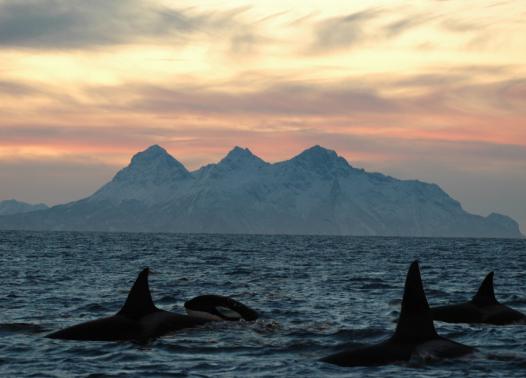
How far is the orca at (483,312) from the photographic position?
24781mm

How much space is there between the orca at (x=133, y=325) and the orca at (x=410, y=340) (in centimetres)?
543

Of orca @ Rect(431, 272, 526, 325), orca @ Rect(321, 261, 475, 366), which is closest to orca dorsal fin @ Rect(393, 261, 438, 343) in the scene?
orca @ Rect(321, 261, 475, 366)

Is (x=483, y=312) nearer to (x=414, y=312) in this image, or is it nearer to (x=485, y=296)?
(x=485, y=296)

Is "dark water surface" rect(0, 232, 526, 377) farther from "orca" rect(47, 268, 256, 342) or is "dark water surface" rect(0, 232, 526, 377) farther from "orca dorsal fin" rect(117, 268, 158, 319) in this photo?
"orca dorsal fin" rect(117, 268, 158, 319)

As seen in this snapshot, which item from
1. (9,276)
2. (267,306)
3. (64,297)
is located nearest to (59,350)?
(267,306)

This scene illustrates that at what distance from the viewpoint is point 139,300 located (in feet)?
68.3

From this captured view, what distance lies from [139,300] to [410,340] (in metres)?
6.80

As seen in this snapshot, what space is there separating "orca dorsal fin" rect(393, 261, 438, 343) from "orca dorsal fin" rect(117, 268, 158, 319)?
6408 mm

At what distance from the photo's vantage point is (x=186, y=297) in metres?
34.8

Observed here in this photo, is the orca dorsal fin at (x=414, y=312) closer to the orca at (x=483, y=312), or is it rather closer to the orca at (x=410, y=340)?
the orca at (x=410, y=340)

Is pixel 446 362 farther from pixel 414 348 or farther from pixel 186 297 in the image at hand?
pixel 186 297

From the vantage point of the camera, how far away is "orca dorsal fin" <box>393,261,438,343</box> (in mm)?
17000

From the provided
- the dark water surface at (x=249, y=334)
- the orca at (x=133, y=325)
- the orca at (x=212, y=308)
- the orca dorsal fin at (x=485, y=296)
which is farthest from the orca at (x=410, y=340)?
the orca dorsal fin at (x=485, y=296)

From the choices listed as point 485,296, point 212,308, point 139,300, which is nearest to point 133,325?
point 139,300
